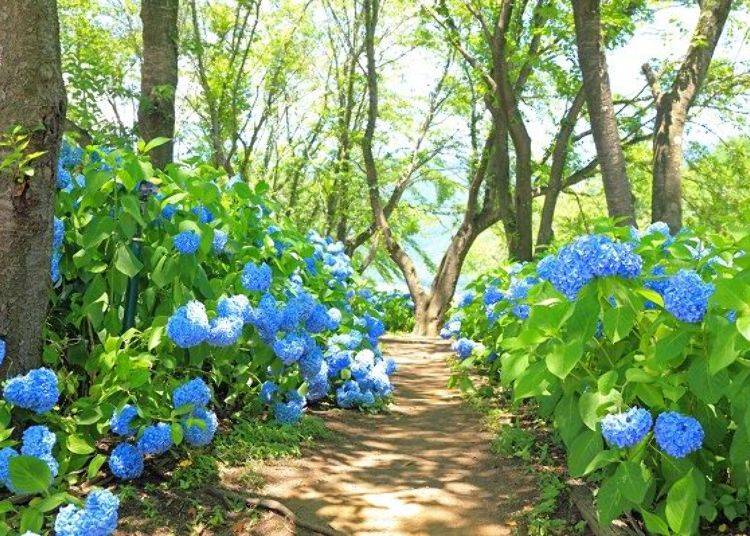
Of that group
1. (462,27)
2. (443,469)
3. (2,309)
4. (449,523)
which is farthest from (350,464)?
(462,27)

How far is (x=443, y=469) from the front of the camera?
422 centimetres

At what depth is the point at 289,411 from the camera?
14.8ft

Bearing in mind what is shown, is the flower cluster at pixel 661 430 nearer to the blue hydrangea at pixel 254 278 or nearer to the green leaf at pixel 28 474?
the green leaf at pixel 28 474

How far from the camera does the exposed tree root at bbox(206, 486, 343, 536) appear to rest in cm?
316

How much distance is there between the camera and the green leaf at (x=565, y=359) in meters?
2.39

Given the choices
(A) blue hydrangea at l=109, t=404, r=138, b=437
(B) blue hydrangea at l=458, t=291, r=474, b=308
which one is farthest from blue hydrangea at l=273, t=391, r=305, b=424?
(B) blue hydrangea at l=458, t=291, r=474, b=308

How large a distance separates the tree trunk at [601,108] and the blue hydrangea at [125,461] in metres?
4.75

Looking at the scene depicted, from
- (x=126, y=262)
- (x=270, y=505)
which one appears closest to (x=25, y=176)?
(x=126, y=262)

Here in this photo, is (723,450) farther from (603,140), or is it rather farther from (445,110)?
(445,110)

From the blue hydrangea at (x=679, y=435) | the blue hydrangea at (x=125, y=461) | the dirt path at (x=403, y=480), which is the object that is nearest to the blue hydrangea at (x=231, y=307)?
the blue hydrangea at (x=125, y=461)

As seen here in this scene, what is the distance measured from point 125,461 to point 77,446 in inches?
11.0

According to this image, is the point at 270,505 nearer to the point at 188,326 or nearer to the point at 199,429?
the point at 199,429

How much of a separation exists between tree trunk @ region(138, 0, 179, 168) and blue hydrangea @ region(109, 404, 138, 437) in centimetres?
327

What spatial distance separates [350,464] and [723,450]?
225 cm
